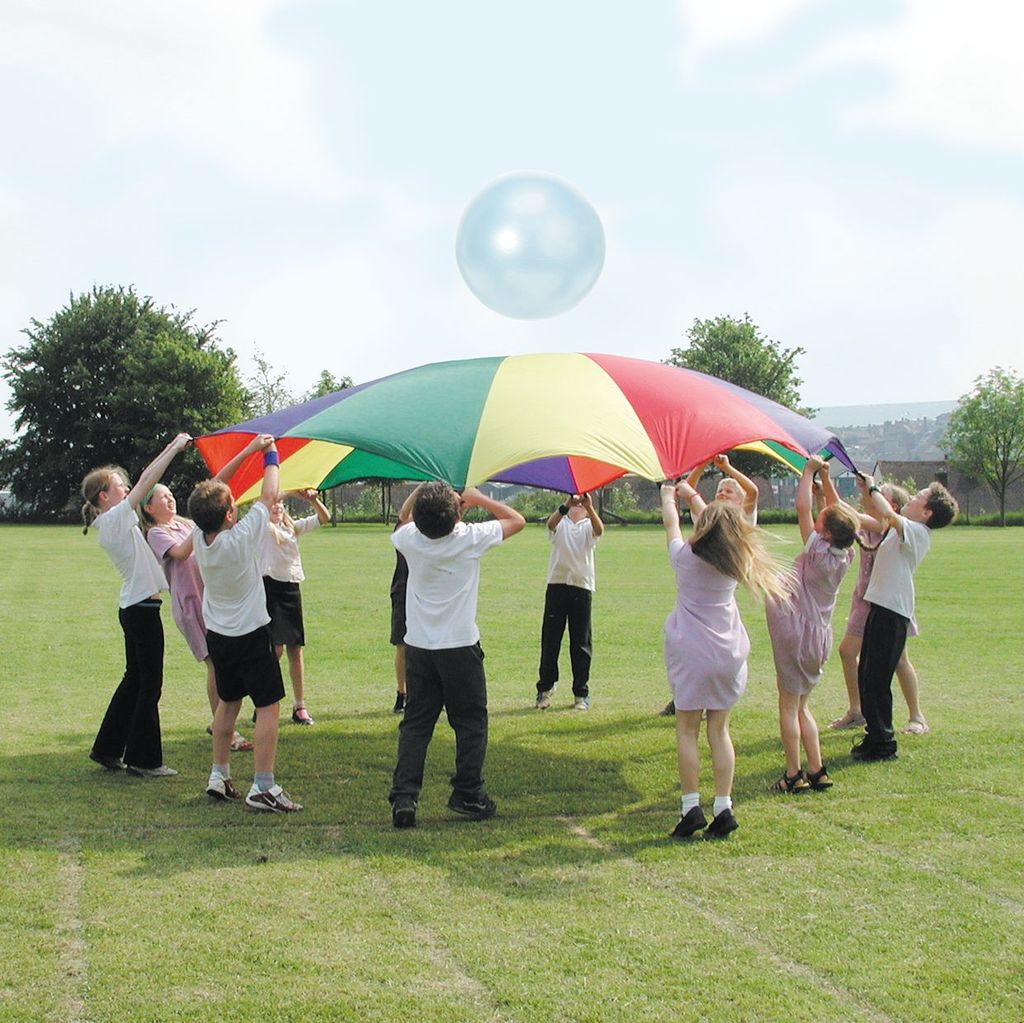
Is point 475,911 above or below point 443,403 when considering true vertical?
below

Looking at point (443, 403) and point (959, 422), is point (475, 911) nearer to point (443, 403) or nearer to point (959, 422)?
point (443, 403)

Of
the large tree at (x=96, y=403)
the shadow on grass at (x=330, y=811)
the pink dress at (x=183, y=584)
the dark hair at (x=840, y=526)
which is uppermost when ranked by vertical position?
the large tree at (x=96, y=403)

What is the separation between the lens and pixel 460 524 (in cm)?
616

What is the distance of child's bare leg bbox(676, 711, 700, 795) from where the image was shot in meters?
5.73

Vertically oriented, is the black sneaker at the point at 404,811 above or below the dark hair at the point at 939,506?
below

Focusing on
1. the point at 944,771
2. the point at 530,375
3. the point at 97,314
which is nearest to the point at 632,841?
the point at 944,771

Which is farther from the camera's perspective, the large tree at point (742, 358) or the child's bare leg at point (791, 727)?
the large tree at point (742, 358)

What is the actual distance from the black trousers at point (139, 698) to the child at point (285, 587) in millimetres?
1383

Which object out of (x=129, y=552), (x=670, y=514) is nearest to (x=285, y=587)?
(x=129, y=552)

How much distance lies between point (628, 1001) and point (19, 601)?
15437mm

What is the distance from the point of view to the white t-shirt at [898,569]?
7.43 m

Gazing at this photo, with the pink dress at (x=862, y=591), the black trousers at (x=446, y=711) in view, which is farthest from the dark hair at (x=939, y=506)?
the black trousers at (x=446, y=711)

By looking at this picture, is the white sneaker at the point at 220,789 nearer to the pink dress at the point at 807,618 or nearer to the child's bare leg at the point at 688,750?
the child's bare leg at the point at 688,750

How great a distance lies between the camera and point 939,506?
7609 mm
